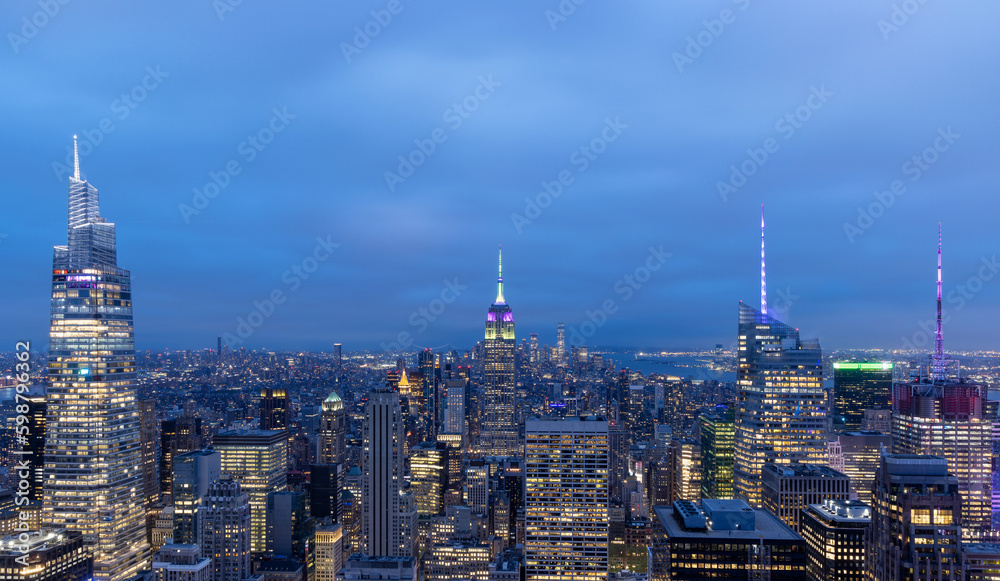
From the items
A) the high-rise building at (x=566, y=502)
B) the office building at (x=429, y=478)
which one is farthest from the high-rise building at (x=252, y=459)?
the high-rise building at (x=566, y=502)

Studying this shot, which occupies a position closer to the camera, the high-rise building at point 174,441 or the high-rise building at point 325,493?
the high-rise building at point 325,493

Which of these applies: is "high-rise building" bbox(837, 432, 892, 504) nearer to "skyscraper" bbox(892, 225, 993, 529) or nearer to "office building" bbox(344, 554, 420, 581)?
"skyscraper" bbox(892, 225, 993, 529)

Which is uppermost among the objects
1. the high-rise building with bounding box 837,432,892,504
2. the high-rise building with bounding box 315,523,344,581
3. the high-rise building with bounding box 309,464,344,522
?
the high-rise building with bounding box 837,432,892,504

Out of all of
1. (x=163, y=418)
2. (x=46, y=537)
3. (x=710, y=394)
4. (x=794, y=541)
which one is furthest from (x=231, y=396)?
(x=794, y=541)

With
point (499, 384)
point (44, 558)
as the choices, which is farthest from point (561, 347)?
point (44, 558)

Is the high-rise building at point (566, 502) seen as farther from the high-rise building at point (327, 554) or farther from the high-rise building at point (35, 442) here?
the high-rise building at point (35, 442)

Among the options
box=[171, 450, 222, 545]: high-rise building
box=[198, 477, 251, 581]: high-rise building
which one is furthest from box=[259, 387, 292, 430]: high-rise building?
box=[198, 477, 251, 581]: high-rise building
